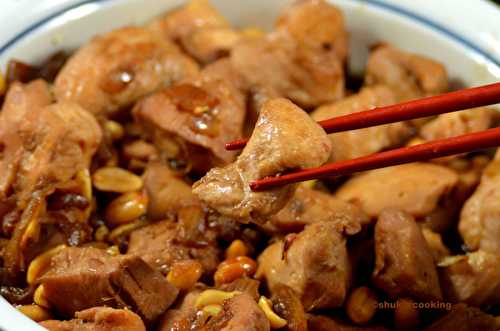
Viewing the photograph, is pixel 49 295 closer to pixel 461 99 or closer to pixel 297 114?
pixel 297 114

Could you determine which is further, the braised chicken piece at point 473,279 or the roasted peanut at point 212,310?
the braised chicken piece at point 473,279

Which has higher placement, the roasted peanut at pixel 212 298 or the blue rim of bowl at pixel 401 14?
the blue rim of bowl at pixel 401 14

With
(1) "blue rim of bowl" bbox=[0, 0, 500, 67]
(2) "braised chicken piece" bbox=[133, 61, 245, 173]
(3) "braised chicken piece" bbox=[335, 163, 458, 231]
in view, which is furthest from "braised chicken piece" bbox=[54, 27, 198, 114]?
(3) "braised chicken piece" bbox=[335, 163, 458, 231]

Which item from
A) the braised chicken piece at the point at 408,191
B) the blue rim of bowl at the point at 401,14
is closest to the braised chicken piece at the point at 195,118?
the braised chicken piece at the point at 408,191

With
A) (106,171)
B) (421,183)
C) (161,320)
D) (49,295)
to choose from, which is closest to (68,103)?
(106,171)

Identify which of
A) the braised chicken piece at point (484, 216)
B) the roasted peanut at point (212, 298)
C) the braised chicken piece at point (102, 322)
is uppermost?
the braised chicken piece at point (102, 322)

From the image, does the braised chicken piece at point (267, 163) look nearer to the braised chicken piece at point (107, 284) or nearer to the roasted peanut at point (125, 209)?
the braised chicken piece at point (107, 284)

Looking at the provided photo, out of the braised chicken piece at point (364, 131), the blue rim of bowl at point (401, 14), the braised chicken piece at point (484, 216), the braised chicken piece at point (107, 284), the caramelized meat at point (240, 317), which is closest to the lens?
the caramelized meat at point (240, 317)

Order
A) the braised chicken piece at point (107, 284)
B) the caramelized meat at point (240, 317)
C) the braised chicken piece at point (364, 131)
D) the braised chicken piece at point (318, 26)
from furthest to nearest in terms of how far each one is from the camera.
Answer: the braised chicken piece at point (318, 26), the braised chicken piece at point (364, 131), the braised chicken piece at point (107, 284), the caramelized meat at point (240, 317)
